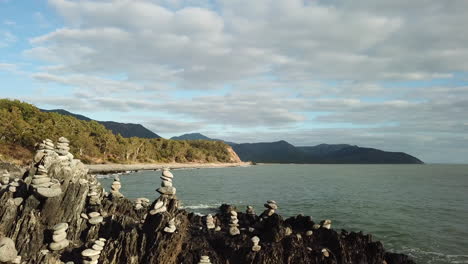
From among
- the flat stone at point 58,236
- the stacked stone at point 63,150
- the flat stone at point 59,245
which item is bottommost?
the flat stone at point 59,245

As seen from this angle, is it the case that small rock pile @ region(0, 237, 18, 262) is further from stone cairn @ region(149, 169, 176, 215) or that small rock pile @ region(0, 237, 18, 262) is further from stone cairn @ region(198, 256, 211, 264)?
stone cairn @ region(198, 256, 211, 264)

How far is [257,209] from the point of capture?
42062 mm

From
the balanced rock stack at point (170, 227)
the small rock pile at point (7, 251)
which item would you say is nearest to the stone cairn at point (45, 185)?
the small rock pile at point (7, 251)

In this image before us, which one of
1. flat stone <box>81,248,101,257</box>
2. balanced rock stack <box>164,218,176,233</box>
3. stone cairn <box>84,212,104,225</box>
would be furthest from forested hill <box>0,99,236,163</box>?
balanced rock stack <box>164,218,176,233</box>

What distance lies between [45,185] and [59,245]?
399cm

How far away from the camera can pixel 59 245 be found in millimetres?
15469

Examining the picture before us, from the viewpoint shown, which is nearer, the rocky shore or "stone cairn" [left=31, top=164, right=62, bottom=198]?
the rocky shore

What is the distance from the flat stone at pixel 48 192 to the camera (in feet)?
55.6

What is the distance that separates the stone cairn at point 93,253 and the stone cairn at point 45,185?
15.7ft

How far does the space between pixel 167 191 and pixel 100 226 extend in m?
4.58

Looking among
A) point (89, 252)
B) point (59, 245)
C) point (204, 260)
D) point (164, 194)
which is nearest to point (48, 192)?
point (59, 245)

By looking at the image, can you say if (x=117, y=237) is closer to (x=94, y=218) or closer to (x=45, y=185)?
(x=94, y=218)

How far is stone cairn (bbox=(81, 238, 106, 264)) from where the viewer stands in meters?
14.0

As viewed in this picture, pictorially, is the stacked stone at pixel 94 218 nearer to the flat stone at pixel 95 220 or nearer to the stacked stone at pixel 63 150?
the flat stone at pixel 95 220
